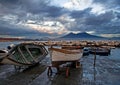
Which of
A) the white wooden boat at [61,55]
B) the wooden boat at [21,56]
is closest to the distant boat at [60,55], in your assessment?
the white wooden boat at [61,55]

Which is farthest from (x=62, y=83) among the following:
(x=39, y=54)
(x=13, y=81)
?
(x=39, y=54)

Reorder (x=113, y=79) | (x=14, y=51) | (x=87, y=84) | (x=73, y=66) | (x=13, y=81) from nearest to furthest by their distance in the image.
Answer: (x=87, y=84) → (x=13, y=81) → (x=113, y=79) → (x=14, y=51) → (x=73, y=66)

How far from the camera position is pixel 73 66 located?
700 inches

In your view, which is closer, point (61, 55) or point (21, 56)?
point (61, 55)

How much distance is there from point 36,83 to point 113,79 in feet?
18.3

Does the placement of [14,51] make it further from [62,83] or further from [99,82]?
[99,82]

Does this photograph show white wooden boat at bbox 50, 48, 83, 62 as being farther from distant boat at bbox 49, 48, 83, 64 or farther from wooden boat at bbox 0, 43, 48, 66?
wooden boat at bbox 0, 43, 48, 66

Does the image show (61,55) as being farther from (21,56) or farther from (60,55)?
(21,56)

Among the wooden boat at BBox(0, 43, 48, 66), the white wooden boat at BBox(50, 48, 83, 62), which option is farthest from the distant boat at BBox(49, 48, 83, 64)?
the wooden boat at BBox(0, 43, 48, 66)

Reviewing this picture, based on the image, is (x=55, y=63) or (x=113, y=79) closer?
(x=113, y=79)

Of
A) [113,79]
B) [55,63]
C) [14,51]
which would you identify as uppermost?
[14,51]

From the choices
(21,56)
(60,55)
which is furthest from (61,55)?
(21,56)

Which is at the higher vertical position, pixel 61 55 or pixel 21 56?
pixel 61 55

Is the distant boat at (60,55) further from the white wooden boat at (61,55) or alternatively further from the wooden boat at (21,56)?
the wooden boat at (21,56)
